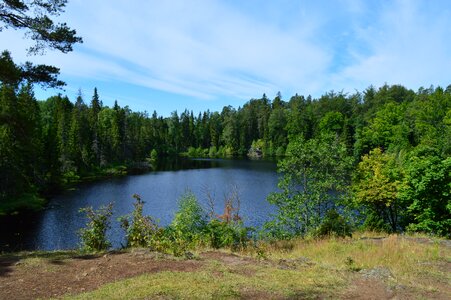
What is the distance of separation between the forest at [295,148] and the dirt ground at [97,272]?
6.18 m

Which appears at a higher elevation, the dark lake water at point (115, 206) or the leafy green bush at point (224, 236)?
the leafy green bush at point (224, 236)

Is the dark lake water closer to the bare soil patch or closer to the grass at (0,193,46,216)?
the grass at (0,193,46,216)

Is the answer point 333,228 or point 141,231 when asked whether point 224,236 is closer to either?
point 141,231

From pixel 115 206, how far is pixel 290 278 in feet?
106

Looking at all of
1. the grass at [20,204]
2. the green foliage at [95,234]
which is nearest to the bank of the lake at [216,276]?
the green foliage at [95,234]

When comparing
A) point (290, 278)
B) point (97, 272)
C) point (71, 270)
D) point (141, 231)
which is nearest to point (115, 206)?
point (141, 231)

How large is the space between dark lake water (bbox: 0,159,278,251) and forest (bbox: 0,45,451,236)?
3.42m

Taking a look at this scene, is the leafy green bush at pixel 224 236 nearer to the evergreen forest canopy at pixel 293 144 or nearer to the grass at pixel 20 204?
the evergreen forest canopy at pixel 293 144

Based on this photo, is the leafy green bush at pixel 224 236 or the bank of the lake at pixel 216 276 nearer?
the bank of the lake at pixel 216 276

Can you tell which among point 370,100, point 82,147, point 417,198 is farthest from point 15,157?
point 370,100

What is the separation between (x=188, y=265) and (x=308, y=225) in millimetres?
11839

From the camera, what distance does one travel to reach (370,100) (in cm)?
9350

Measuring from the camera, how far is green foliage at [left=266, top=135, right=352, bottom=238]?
1941cm

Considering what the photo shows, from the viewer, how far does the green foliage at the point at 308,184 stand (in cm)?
1941
